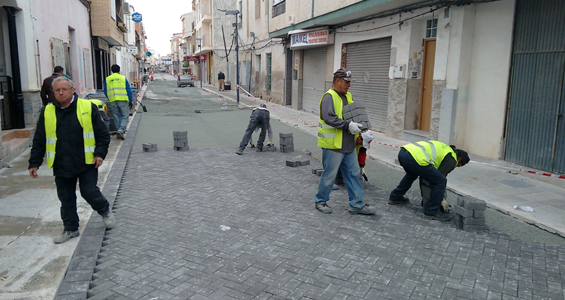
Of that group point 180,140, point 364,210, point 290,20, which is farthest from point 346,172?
point 290,20

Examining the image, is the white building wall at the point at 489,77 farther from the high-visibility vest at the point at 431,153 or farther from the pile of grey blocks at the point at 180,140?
the pile of grey blocks at the point at 180,140

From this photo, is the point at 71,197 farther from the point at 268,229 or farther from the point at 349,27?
the point at 349,27

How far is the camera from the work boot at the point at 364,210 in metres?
5.31

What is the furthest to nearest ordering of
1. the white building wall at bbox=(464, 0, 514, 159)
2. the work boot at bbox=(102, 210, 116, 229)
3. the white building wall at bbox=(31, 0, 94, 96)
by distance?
1. the white building wall at bbox=(31, 0, 94, 96)
2. the white building wall at bbox=(464, 0, 514, 159)
3. the work boot at bbox=(102, 210, 116, 229)

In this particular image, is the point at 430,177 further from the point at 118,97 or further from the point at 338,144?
the point at 118,97

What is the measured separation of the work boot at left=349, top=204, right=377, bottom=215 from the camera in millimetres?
5312

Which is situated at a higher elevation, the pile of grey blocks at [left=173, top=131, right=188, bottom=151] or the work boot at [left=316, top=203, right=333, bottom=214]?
the pile of grey blocks at [left=173, top=131, right=188, bottom=151]

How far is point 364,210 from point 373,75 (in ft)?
27.8

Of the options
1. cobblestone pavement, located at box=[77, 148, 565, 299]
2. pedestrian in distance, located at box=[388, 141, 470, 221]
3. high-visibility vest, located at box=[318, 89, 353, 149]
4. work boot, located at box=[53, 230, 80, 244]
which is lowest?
cobblestone pavement, located at box=[77, 148, 565, 299]

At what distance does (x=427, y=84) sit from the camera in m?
10.7

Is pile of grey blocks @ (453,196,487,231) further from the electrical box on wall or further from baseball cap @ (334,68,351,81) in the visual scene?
the electrical box on wall

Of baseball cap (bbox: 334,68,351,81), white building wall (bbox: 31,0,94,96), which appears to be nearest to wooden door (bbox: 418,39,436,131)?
baseball cap (bbox: 334,68,351,81)

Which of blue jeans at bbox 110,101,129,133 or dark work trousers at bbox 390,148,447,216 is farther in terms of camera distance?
blue jeans at bbox 110,101,129,133

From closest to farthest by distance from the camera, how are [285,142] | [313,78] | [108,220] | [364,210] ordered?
1. [108,220]
2. [364,210]
3. [285,142]
4. [313,78]
